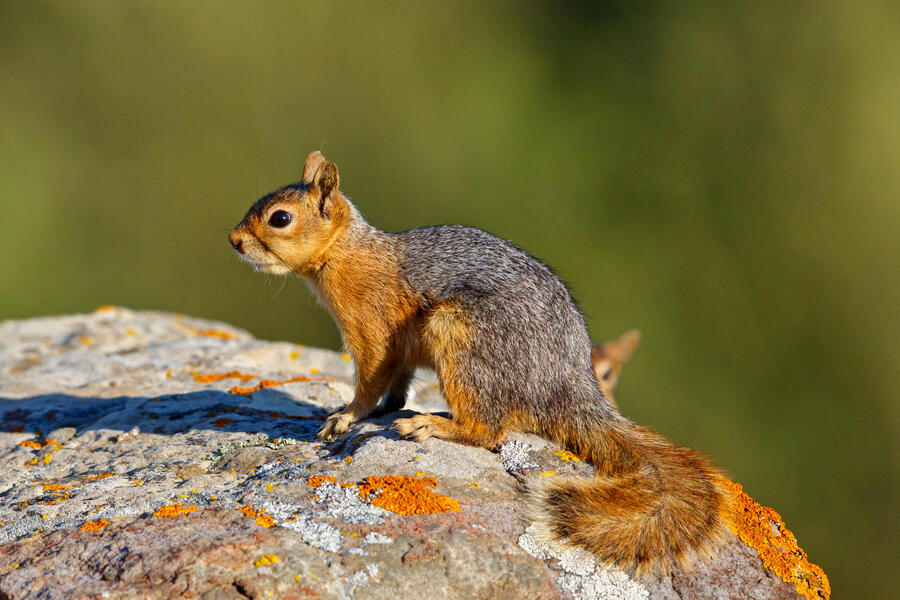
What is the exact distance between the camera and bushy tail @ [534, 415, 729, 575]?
431cm

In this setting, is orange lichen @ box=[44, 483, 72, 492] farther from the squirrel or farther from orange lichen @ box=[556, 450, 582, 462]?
orange lichen @ box=[556, 450, 582, 462]

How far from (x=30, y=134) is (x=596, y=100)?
12.6 meters

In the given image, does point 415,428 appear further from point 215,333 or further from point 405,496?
point 215,333

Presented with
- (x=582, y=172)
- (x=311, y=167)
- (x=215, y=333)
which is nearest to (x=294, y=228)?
(x=311, y=167)

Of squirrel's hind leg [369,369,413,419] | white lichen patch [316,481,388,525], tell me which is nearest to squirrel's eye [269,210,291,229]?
squirrel's hind leg [369,369,413,419]

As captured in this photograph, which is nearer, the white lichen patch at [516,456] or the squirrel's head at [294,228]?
the white lichen patch at [516,456]

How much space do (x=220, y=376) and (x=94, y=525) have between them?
3134 mm

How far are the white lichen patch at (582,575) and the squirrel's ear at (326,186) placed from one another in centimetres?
267

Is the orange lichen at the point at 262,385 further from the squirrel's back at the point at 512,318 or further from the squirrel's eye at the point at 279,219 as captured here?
the squirrel's back at the point at 512,318

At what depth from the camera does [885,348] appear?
603 inches

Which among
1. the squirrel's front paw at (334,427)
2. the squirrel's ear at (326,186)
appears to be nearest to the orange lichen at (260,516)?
the squirrel's front paw at (334,427)

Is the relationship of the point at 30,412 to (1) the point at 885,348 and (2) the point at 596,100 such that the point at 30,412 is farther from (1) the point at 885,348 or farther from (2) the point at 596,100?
(2) the point at 596,100

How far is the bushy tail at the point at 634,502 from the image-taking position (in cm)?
431

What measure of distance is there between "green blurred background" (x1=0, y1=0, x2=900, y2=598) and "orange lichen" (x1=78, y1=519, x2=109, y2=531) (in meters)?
12.5
